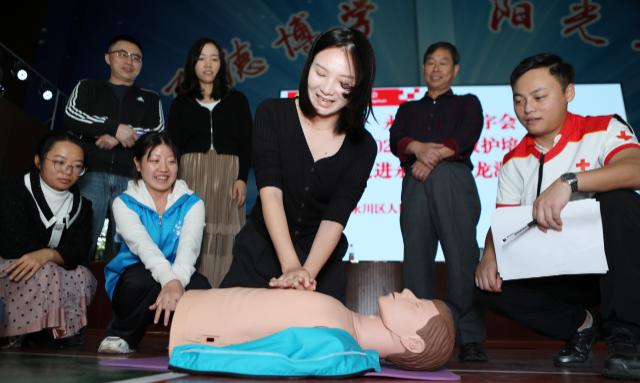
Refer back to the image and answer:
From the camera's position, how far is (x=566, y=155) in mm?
1778

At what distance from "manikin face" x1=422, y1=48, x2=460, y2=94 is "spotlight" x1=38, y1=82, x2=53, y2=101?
290cm

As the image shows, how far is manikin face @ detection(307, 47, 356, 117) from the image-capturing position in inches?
62.0

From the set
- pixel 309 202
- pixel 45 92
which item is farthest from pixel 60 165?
pixel 45 92

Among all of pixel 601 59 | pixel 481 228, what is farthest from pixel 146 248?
pixel 601 59

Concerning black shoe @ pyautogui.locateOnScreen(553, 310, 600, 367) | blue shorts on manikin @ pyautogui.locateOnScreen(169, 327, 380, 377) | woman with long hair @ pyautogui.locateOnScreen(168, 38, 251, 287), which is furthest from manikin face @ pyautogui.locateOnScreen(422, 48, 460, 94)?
blue shorts on manikin @ pyautogui.locateOnScreen(169, 327, 380, 377)

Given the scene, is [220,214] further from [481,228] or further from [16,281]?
[481,228]

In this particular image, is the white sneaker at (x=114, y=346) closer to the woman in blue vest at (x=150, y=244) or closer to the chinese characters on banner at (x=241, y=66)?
the woman in blue vest at (x=150, y=244)

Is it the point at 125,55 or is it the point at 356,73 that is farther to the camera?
the point at 125,55

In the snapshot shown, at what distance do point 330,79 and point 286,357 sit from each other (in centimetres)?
73

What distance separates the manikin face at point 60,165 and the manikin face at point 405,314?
59.4 inches

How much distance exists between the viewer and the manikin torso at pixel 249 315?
130 centimetres

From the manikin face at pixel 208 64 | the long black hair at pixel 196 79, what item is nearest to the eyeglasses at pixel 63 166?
the long black hair at pixel 196 79

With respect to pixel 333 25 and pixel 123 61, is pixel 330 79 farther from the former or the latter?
pixel 333 25

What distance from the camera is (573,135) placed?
1789mm
